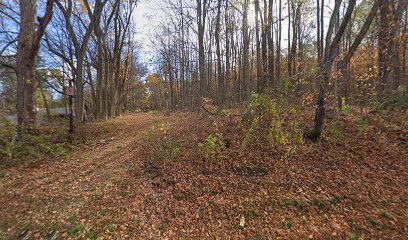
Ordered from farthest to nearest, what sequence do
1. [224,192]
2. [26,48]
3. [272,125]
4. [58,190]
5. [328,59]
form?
[26,48] < [272,125] < [328,59] < [58,190] < [224,192]

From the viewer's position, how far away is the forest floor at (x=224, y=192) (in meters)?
3.08

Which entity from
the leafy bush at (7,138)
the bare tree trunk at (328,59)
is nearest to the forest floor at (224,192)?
the bare tree trunk at (328,59)

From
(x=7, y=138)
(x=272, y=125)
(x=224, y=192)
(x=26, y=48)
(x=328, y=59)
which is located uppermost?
(x=26, y=48)

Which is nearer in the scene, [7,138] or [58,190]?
[58,190]

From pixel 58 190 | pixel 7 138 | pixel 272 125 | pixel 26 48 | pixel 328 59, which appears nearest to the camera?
pixel 58 190

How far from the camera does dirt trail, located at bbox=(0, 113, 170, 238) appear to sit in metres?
3.24

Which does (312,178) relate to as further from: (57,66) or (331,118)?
(57,66)

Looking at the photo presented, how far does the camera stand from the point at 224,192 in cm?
402

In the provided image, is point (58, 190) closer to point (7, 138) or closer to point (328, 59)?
point (7, 138)

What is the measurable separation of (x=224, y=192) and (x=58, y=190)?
3.89 m

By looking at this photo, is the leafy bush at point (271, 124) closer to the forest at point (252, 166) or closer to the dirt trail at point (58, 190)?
the forest at point (252, 166)

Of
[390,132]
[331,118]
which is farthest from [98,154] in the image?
[390,132]

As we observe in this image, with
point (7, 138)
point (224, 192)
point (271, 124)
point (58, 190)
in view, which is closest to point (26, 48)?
point (7, 138)

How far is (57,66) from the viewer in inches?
573
